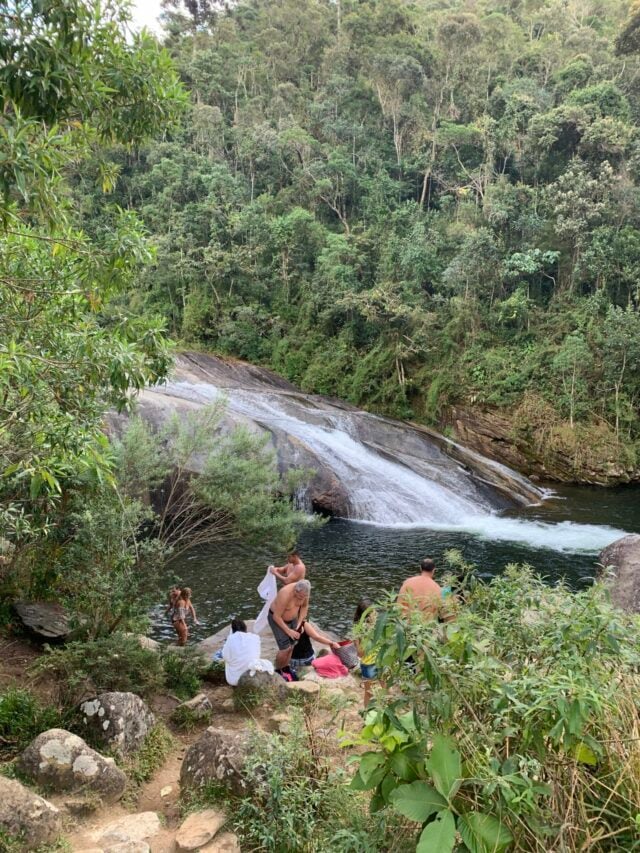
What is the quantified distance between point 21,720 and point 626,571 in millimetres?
8274

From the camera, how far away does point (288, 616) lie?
7660 millimetres

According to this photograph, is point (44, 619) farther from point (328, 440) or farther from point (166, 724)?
point (328, 440)

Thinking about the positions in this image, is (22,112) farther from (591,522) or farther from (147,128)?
(591,522)

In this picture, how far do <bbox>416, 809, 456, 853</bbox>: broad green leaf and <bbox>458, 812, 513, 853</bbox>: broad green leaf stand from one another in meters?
0.06

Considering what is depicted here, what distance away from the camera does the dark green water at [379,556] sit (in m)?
11.1

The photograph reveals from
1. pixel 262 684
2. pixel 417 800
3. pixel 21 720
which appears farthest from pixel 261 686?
pixel 417 800

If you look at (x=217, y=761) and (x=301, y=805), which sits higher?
(x=301, y=805)

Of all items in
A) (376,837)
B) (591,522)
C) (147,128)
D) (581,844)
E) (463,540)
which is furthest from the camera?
(591,522)

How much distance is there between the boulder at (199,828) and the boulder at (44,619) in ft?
12.1

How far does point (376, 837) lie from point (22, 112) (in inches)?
171

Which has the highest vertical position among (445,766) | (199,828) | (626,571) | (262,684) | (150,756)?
(445,766)

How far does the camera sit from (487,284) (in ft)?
79.3

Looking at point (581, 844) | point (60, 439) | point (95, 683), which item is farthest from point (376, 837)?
point (95, 683)

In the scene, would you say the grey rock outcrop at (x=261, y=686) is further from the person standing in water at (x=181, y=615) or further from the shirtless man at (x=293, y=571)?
the person standing in water at (x=181, y=615)
